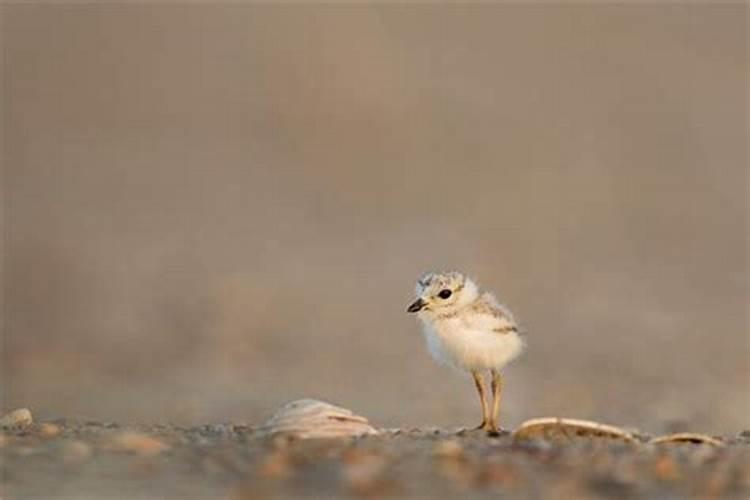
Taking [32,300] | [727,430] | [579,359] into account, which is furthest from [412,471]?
[32,300]

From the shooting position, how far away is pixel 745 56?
31.0 metres

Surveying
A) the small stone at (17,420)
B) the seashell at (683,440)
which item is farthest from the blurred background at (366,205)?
the small stone at (17,420)

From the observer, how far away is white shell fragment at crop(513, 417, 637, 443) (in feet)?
20.5

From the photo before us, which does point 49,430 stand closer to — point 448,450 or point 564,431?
point 448,450

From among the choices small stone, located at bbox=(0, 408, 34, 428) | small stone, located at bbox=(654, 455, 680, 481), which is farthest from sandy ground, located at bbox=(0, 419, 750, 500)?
small stone, located at bbox=(0, 408, 34, 428)

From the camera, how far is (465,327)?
7.12 m

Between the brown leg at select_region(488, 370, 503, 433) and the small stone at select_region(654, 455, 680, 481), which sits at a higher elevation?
the brown leg at select_region(488, 370, 503, 433)

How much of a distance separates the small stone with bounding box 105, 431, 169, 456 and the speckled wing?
1655 mm

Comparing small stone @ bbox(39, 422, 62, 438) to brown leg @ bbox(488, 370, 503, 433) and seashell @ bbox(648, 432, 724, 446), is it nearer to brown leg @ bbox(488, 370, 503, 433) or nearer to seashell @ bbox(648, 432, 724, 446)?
brown leg @ bbox(488, 370, 503, 433)

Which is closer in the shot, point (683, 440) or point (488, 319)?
point (683, 440)

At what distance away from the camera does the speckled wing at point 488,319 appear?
713 cm

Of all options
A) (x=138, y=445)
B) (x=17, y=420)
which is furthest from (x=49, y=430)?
(x=138, y=445)

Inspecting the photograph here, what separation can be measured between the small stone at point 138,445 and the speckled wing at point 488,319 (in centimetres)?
165

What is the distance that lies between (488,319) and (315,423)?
47.8 inches
